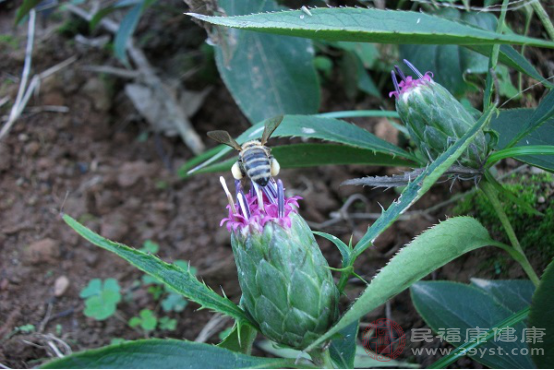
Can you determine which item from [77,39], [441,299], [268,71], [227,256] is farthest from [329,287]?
[77,39]

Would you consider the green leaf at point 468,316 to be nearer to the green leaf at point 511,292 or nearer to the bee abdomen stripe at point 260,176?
the green leaf at point 511,292

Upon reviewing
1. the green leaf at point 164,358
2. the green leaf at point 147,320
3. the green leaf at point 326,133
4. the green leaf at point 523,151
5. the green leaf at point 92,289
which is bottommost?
the green leaf at point 92,289

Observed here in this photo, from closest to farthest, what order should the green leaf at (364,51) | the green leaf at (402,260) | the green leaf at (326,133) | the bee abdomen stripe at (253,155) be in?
the green leaf at (402,260) → the bee abdomen stripe at (253,155) → the green leaf at (326,133) → the green leaf at (364,51)

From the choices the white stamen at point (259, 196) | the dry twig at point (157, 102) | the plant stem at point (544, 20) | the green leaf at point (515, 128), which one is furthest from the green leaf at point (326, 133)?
the dry twig at point (157, 102)

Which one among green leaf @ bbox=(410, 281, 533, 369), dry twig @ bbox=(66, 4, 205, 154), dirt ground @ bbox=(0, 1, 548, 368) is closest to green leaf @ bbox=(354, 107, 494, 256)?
green leaf @ bbox=(410, 281, 533, 369)

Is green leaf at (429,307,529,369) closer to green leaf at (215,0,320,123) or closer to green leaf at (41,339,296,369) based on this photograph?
green leaf at (41,339,296,369)

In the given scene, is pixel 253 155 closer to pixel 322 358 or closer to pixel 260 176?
pixel 260 176

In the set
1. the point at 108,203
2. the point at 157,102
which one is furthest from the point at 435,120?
the point at 157,102

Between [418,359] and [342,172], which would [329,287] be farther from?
[342,172]
